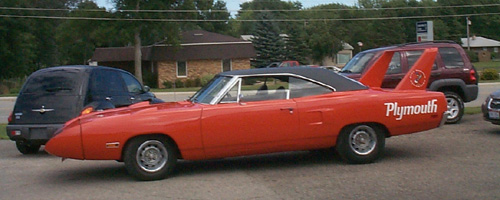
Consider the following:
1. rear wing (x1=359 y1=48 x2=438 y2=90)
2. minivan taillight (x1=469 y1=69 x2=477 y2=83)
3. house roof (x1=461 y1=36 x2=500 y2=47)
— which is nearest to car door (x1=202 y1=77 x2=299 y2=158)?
rear wing (x1=359 y1=48 x2=438 y2=90)

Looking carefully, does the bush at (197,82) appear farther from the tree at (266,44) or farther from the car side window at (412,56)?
the car side window at (412,56)

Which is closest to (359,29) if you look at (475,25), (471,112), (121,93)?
(475,25)

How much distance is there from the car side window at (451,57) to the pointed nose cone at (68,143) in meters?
8.69

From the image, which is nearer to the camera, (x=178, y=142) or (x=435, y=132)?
(x=178, y=142)

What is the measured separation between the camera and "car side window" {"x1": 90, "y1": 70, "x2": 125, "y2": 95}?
1072cm

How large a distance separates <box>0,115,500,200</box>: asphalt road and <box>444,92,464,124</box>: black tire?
2.50 m

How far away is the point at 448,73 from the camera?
12883 mm

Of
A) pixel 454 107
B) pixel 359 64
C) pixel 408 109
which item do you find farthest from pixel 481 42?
pixel 408 109

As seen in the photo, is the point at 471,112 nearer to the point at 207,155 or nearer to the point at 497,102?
the point at 497,102

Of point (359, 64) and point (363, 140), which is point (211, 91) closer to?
point (363, 140)

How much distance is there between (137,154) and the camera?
25.7 feet

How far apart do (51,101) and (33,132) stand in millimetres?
624

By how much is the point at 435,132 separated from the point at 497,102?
1.35 meters

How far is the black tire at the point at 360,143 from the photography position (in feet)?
27.6
